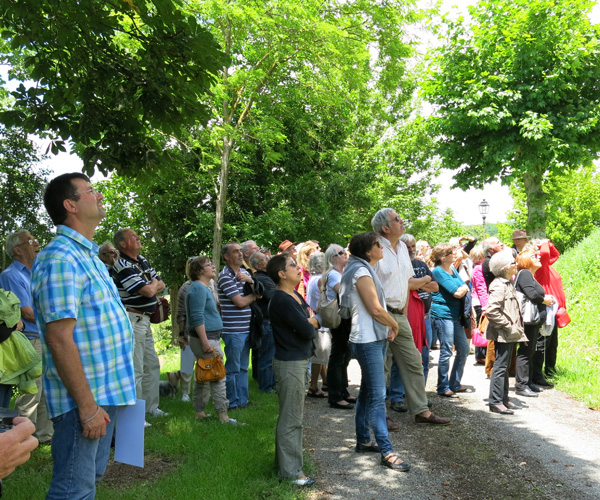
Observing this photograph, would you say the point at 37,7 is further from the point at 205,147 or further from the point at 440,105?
the point at 440,105

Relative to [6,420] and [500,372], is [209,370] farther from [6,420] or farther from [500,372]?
[6,420]

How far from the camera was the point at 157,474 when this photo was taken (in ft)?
15.6

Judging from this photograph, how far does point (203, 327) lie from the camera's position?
6.05 m

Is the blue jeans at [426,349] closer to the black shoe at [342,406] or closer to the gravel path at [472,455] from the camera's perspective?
the gravel path at [472,455]

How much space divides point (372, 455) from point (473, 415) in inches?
78.6

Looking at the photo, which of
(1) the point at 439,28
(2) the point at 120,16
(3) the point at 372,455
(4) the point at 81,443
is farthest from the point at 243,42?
(4) the point at 81,443

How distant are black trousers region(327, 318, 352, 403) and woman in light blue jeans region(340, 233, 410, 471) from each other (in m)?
1.92

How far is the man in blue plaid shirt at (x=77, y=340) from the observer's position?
2.51m

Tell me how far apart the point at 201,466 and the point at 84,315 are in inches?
108

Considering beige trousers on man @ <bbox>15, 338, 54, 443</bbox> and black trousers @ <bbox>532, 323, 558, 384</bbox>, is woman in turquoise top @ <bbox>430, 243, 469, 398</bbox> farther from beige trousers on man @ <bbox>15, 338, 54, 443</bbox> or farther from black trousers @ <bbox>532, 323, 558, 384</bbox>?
beige trousers on man @ <bbox>15, 338, 54, 443</bbox>

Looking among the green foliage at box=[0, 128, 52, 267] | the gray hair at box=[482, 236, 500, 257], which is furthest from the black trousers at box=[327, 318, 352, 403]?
the green foliage at box=[0, 128, 52, 267]

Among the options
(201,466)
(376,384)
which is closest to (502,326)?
(376,384)

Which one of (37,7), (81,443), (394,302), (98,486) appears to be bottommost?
(98,486)

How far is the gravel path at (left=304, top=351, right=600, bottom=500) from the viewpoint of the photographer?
14.6ft
